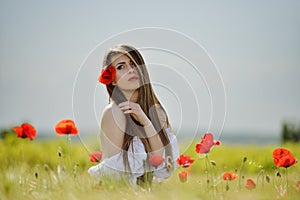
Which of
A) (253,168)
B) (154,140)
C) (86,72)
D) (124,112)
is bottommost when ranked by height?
(253,168)

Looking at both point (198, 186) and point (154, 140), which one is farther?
point (154, 140)

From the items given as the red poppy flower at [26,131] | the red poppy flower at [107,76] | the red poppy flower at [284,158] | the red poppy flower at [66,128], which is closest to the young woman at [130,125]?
the red poppy flower at [107,76]

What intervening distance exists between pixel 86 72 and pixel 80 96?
0.10m

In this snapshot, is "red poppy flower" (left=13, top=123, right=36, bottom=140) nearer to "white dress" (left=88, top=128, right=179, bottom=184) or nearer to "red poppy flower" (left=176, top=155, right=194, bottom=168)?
"white dress" (left=88, top=128, right=179, bottom=184)

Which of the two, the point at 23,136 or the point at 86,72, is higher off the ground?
the point at 86,72

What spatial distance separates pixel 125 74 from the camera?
186 centimetres

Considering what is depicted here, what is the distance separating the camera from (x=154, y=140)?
1.88 metres

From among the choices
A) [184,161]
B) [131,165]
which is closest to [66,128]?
[131,165]

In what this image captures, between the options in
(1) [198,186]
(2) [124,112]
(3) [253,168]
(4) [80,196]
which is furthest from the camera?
(3) [253,168]

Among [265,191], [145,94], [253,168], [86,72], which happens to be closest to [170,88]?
[145,94]

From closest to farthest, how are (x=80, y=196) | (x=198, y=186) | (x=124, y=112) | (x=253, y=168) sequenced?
(x=80, y=196) < (x=198, y=186) < (x=124, y=112) < (x=253, y=168)

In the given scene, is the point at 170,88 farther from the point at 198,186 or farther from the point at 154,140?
the point at 198,186

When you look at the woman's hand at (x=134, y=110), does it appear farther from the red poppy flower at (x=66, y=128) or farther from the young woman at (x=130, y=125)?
the red poppy flower at (x=66, y=128)

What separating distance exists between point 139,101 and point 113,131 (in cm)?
17
